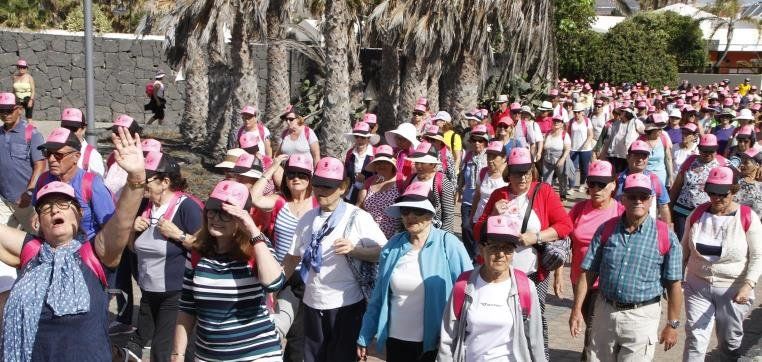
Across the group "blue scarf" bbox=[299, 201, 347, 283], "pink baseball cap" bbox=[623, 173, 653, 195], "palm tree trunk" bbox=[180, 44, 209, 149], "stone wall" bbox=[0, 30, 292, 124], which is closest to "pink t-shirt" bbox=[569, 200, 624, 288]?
"pink baseball cap" bbox=[623, 173, 653, 195]

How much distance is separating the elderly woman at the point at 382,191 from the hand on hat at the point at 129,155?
3492mm

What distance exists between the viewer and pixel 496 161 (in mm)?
8586

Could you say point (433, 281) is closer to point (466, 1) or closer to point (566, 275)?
point (566, 275)

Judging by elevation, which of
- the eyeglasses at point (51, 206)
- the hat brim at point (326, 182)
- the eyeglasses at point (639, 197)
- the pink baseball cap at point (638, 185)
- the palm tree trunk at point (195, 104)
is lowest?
the palm tree trunk at point (195, 104)

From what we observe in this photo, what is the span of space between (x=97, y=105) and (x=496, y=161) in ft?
66.4

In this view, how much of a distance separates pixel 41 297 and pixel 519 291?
2.35m

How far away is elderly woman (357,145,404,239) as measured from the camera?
767 centimetres

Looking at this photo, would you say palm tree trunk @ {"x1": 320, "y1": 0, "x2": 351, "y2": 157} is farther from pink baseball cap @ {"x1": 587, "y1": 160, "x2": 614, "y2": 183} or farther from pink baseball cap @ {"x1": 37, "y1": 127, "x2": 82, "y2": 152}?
pink baseball cap @ {"x1": 37, "y1": 127, "x2": 82, "y2": 152}

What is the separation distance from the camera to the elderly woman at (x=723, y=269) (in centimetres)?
681

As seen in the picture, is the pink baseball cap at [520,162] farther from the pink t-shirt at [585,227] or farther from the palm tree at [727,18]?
the palm tree at [727,18]

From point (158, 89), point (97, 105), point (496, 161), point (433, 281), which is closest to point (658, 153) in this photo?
point (496, 161)

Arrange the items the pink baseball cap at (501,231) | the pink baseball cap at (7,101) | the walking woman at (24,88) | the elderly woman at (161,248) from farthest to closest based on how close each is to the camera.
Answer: the walking woman at (24,88) < the pink baseball cap at (7,101) < the elderly woman at (161,248) < the pink baseball cap at (501,231)

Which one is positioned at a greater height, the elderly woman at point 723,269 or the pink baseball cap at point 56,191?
the pink baseball cap at point 56,191

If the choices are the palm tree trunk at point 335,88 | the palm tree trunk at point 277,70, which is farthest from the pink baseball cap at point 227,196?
the palm tree trunk at point 277,70
